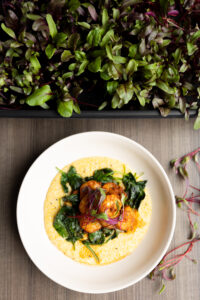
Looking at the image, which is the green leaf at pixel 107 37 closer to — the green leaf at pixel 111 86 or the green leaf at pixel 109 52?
the green leaf at pixel 109 52

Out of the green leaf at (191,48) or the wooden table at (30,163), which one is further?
the wooden table at (30,163)

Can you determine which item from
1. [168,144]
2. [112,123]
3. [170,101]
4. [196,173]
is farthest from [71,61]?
[196,173]

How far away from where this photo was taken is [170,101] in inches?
53.9

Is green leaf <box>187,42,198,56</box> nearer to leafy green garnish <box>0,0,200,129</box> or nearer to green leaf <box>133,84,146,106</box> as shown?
leafy green garnish <box>0,0,200,129</box>

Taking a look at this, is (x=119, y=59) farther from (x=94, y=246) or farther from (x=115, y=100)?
(x=94, y=246)

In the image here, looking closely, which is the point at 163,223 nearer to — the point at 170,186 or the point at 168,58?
the point at 170,186

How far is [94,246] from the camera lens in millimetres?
1546

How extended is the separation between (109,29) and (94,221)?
31.6 inches

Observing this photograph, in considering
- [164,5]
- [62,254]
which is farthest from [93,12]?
[62,254]

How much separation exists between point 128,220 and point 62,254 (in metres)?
0.35

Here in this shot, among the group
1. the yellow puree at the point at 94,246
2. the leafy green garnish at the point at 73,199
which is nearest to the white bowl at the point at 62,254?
the yellow puree at the point at 94,246

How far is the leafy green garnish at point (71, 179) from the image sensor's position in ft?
5.09

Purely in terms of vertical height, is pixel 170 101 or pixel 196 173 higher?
pixel 170 101

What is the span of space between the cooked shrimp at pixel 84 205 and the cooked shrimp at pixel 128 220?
163 millimetres
